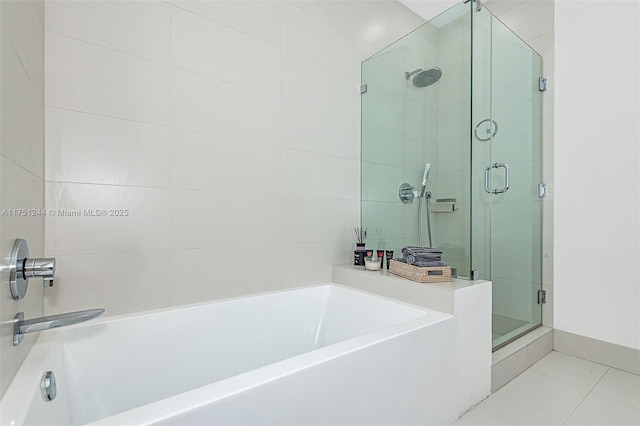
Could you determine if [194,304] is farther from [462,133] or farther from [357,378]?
[462,133]

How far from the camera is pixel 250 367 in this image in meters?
1.66

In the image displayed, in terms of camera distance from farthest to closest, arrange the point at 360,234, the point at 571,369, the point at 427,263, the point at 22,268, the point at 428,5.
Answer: the point at 428,5 < the point at 360,234 < the point at 571,369 < the point at 427,263 < the point at 22,268

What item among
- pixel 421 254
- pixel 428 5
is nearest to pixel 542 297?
pixel 421 254

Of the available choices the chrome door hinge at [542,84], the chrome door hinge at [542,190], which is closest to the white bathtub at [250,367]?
the chrome door hinge at [542,190]

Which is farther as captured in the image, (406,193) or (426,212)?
(406,193)

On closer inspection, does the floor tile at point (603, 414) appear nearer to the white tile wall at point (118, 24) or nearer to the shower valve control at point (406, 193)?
the shower valve control at point (406, 193)

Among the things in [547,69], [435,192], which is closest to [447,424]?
[435,192]

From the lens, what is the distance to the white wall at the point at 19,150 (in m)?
0.82

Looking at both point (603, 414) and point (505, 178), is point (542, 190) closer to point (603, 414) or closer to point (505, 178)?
point (505, 178)

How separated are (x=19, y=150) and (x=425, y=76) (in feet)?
7.07

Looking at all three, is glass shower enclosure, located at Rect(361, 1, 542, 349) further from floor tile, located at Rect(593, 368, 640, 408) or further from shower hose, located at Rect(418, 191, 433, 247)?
floor tile, located at Rect(593, 368, 640, 408)

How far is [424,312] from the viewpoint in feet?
5.15

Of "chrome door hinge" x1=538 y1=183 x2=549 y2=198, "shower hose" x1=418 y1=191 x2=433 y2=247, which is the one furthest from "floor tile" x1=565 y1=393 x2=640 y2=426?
"chrome door hinge" x1=538 y1=183 x2=549 y2=198

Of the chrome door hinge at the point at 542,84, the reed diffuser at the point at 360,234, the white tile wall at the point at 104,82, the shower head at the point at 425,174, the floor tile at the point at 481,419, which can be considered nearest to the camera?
the white tile wall at the point at 104,82
